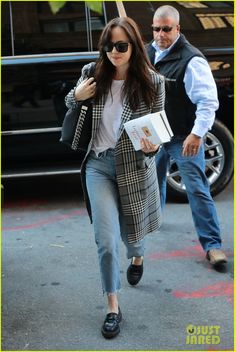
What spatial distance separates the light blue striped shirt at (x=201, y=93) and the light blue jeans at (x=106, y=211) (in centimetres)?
75

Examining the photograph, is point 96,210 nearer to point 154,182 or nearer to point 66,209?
point 154,182

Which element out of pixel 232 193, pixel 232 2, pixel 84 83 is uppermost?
pixel 232 2

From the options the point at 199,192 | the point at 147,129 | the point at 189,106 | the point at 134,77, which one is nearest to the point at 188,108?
the point at 189,106

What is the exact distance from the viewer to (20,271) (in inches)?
131

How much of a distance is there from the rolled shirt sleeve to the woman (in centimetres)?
52

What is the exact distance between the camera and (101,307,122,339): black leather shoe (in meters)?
2.57

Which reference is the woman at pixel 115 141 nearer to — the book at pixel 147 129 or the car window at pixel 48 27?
the book at pixel 147 129

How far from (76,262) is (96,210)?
994 millimetres

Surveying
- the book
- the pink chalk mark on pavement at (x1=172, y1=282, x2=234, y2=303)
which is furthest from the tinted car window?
the pink chalk mark on pavement at (x1=172, y1=282, x2=234, y2=303)

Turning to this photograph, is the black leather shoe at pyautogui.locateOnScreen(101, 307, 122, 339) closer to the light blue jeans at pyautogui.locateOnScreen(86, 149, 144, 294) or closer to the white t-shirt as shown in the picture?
the light blue jeans at pyautogui.locateOnScreen(86, 149, 144, 294)

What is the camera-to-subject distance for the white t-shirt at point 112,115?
8.33 ft

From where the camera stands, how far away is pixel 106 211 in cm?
253

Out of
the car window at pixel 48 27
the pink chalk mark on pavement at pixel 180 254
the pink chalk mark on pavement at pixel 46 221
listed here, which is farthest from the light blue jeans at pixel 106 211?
A: the car window at pixel 48 27

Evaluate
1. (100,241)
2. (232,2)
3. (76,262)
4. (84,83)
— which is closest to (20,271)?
(76,262)
